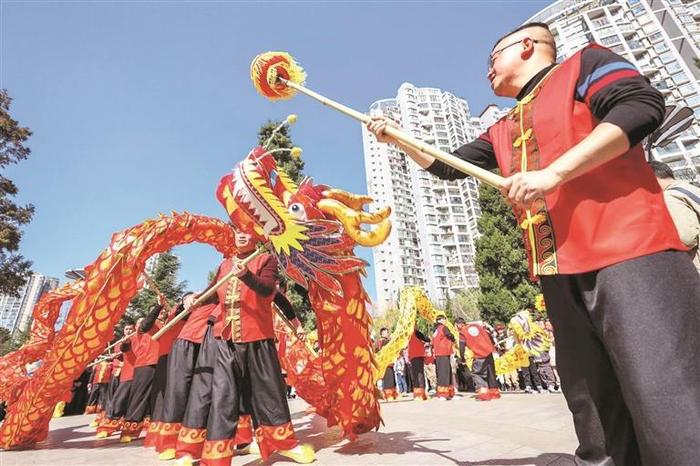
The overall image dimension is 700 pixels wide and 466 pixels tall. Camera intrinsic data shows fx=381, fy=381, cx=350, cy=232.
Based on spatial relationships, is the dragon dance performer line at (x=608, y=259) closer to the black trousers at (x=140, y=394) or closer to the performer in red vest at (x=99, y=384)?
the black trousers at (x=140, y=394)

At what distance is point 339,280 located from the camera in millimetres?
3678

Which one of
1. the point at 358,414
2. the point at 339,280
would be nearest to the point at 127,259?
the point at 339,280

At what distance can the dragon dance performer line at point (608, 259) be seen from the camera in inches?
42.2

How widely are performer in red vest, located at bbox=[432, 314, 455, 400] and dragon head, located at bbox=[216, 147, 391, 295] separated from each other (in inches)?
243

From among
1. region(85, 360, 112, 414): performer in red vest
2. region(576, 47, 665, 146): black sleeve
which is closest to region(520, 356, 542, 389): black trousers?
region(576, 47, 665, 146): black sleeve

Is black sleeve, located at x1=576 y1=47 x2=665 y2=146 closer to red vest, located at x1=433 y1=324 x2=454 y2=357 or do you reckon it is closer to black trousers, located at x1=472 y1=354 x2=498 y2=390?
black trousers, located at x1=472 y1=354 x2=498 y2=390

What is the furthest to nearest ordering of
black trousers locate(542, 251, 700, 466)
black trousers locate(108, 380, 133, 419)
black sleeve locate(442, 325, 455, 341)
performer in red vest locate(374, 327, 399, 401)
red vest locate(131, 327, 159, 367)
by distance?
performer in red vest locate(374, 327, 399, 401) → black sleeve locate(442, 325, 455, 341) → black trousers locate(108, 380, 133, 419) → red vest locate(131, 327, 159, 367) → black trousers locate(542, 251, 700, 466)

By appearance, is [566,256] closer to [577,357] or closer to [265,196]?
[577,357]

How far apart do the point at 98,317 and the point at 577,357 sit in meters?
4.33

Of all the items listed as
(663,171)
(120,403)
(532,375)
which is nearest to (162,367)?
(120,403)

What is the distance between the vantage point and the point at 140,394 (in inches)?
214

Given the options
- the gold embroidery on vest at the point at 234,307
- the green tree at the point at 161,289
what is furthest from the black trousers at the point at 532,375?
the green tree at the point at 161,289

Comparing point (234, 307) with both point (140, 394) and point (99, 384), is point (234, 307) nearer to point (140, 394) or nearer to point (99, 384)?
point (140, 394)

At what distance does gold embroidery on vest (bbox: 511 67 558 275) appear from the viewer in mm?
1392
